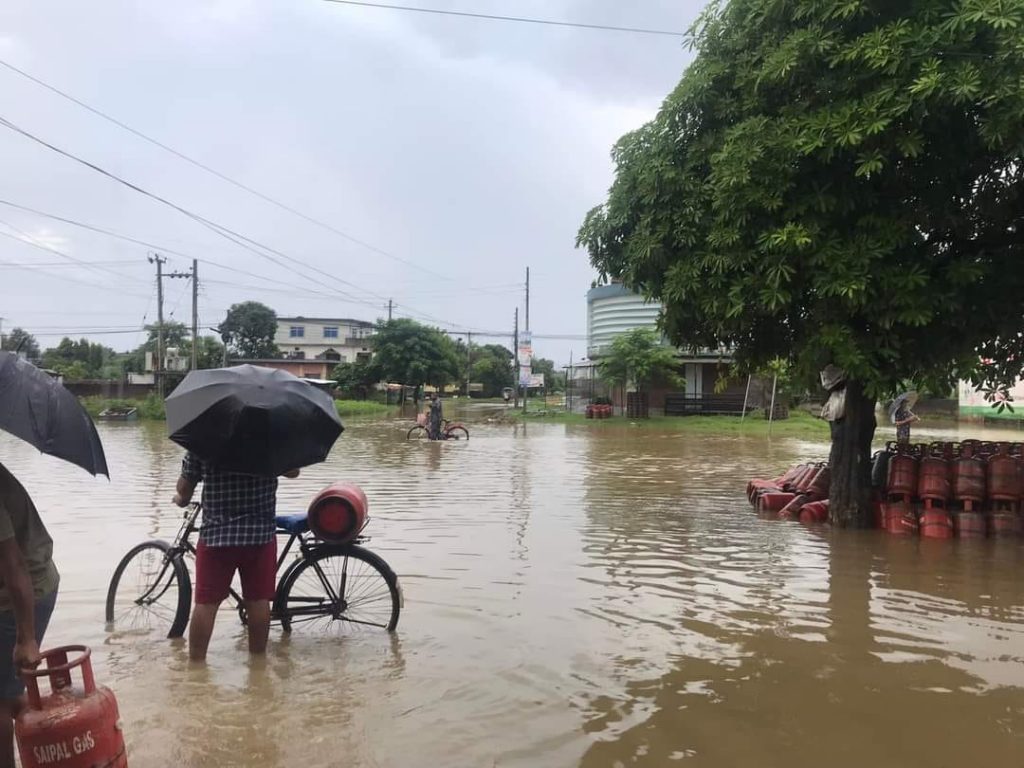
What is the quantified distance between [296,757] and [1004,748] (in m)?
3.31

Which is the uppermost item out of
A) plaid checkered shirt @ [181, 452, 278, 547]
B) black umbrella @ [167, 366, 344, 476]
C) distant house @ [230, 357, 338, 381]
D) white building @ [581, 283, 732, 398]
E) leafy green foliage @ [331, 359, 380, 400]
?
white building @ [581, 283, 732, 398]

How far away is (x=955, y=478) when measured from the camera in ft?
28.4

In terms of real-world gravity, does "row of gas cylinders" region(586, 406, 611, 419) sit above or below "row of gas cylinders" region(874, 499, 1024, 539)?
above

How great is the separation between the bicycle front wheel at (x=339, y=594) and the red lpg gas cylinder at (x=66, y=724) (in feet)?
7.16

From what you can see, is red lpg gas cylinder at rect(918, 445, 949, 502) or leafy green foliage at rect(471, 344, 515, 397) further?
leafy green foliage at rect(471, 344, 515, 397)

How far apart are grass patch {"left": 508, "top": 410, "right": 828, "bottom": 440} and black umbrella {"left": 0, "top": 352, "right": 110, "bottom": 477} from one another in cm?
2725

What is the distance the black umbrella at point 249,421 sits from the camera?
419cm

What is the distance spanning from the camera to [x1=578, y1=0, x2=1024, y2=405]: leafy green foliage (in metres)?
6.79

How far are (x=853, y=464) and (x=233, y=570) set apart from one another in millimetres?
7510

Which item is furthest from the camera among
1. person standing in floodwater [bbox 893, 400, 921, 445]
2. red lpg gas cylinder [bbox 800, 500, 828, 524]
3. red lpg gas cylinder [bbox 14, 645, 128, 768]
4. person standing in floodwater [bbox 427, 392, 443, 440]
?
person standing in floodwater [bbox 427, 392, 443, 440]

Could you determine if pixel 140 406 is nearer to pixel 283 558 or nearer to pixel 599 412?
pixel 599 412

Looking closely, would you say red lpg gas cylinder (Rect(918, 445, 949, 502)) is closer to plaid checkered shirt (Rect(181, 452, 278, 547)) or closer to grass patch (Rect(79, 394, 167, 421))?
plaid checkered shirt (Rect(181, 452, 278, 547))

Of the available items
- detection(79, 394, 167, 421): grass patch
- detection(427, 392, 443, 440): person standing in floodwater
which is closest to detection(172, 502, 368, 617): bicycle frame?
detection(427, 392, 443, 440): person standing in floodwater

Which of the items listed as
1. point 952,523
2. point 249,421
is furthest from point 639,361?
point 249,421
